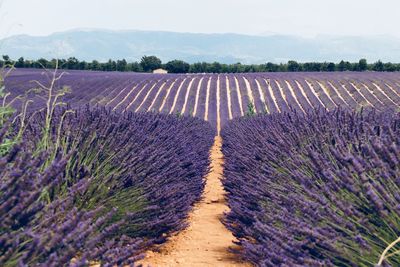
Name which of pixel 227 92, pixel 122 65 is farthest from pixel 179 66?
pixel 227 92

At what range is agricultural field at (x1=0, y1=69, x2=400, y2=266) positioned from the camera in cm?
194

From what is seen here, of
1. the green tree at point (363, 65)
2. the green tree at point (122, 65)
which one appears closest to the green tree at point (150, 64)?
the green tree at point (122, 65)

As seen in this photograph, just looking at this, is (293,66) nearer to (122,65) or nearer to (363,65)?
(363,65)

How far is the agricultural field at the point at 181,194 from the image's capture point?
1.94 m

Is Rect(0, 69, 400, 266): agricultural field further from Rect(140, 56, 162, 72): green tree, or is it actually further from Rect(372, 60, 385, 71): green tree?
Rect(140, 56, 162, 72): green tree

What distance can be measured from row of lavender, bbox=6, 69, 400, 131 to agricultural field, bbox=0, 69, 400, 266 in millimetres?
22488

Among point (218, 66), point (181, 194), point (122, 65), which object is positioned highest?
point (181, 194)

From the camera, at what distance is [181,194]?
5.14 meters

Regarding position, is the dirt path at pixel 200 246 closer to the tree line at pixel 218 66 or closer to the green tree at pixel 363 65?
the tree line at pixel 218 66

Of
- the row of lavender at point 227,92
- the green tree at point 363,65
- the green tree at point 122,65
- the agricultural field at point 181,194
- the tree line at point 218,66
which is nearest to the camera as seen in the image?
the agricultural field at point 181,194

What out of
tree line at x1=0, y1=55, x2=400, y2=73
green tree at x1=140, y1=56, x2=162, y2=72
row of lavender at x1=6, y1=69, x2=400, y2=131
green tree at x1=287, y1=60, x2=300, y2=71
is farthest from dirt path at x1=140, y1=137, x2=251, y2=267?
green tree at x1=140, y1=56, x2=162, y2=72

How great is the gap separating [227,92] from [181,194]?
32.6 metres

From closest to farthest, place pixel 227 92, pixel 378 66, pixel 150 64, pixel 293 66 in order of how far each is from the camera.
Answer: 1. pixel 227 92
2. pixel 378 66
3. pixel 293 66
4. pixel 150 64

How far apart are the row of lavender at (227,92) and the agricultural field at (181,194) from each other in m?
22.5
